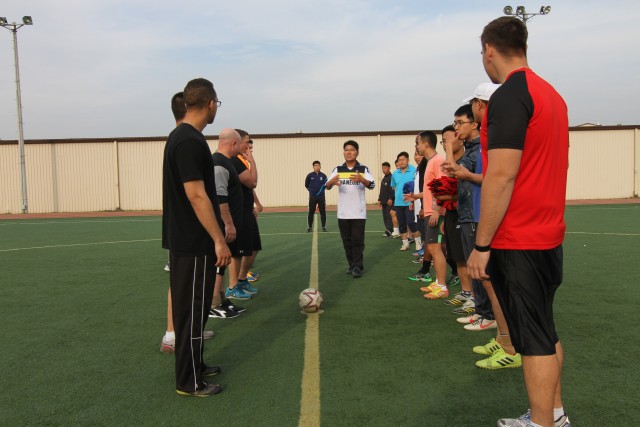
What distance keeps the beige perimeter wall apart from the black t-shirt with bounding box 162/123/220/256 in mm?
25251

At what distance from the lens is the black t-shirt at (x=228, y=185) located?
5.59 meters

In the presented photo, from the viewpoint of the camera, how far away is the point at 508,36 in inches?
103

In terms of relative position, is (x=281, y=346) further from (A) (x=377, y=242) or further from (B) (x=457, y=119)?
(A) (x=377, y=242)

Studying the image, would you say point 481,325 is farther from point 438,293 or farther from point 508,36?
point 508,36

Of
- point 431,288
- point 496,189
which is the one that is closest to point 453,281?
point 431,288

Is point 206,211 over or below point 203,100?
below

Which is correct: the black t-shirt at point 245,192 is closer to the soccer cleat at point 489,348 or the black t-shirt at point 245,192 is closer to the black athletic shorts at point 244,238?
the black athletic shorts at point 244,238

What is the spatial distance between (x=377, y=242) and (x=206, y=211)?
9.31 meters

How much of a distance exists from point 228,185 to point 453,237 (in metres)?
Answer: 2.74

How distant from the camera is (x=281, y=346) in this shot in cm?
471

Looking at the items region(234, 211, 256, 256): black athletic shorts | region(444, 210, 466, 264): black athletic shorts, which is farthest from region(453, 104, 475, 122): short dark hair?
region(234, 211, 256, 256): black athletic shorts

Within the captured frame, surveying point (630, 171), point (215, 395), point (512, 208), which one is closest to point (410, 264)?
point (215, 395)

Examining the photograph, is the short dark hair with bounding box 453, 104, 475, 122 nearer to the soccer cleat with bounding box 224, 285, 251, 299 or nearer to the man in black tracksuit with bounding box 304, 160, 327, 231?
the soccer cleat with bounding box 224, 285, 251, 299

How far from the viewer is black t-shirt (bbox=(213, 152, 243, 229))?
5.59 metres
